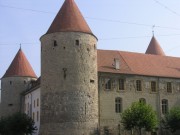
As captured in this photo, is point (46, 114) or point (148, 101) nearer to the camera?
point (46, 114)

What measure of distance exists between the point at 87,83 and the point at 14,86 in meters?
19.7

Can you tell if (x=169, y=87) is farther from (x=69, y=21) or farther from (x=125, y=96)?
(x=69, y=21)

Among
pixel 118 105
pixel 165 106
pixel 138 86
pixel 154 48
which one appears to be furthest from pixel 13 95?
pixel 154 48

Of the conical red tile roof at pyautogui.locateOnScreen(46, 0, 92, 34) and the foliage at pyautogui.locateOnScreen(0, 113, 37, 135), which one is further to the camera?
the foliage at pyautogui.locateOnScreen(0, 113, 37, 135)

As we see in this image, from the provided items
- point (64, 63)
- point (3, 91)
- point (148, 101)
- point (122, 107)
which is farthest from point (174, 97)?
point (3, 91)

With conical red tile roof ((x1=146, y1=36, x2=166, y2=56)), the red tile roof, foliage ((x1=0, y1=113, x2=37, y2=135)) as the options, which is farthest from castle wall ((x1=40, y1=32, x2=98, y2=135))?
conical red tile roof ((x1=146, y1=36, x2=166, y2=56))

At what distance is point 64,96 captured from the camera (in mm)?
42031

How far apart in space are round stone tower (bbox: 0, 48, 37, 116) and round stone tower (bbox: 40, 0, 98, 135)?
52.2 feet

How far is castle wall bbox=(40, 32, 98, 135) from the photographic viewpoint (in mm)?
41688

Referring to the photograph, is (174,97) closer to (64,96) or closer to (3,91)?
(64,96)

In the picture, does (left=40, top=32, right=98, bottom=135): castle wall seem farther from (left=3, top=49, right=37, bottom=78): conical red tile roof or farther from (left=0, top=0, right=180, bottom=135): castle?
(left=3, top=49, right=37, bottom=78): conical red tile roof

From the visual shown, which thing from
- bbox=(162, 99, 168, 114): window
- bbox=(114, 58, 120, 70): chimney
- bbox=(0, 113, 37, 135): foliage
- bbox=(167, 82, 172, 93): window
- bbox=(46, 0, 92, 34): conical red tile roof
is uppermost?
bbox=(46, 0, 92, 34): conical red tile roof

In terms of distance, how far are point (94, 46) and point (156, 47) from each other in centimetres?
2621

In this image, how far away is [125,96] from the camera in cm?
4838
